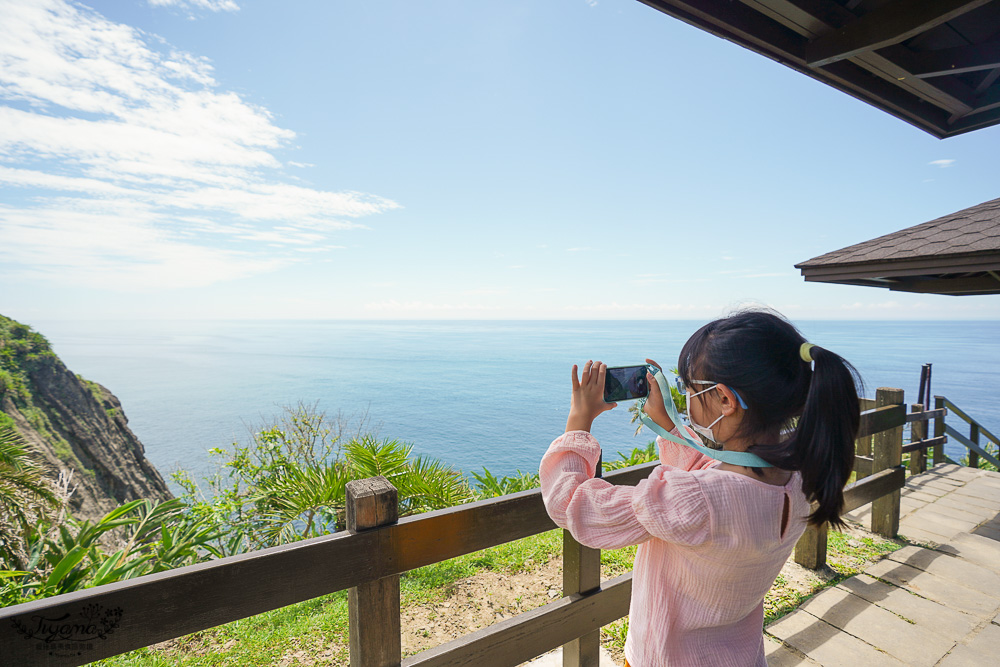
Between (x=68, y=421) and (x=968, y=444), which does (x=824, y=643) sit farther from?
(x=68, y=421)

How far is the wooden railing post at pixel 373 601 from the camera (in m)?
1.34

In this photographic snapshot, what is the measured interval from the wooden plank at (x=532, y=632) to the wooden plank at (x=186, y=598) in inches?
15.8

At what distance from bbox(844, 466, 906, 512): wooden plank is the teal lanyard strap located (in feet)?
8.48

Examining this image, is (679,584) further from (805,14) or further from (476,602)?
(476,602)

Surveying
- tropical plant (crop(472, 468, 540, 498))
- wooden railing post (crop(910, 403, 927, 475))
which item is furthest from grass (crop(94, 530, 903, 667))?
wooden railing post (crop(910, 403, 927, 475))

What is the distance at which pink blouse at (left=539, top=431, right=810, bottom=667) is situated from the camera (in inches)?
34.1

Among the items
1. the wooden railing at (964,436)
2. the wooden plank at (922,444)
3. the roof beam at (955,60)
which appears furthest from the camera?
the wooden railing at (964,436)

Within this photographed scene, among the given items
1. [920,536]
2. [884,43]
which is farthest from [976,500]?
[884,43]

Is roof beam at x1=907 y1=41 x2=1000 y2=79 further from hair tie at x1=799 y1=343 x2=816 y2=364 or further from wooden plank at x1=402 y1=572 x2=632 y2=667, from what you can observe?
wooden plank at x1=402 y1=572 x2=632 y2=667

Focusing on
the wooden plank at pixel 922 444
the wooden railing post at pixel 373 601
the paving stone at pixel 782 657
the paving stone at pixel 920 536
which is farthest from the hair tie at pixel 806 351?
the wooden plank at pixel 922 444

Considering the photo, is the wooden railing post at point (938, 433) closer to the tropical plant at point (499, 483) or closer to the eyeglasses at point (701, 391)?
the tropical plant at point (499, 483)

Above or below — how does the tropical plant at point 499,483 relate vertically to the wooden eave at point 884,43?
below

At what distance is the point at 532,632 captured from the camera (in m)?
1.64

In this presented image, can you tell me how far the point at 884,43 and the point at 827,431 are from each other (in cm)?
175
